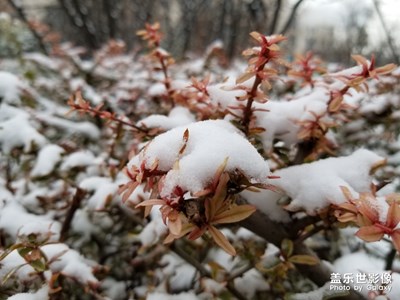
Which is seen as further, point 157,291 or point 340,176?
point 157,291

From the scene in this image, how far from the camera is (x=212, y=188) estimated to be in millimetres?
645

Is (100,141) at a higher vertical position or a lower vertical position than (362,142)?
higher

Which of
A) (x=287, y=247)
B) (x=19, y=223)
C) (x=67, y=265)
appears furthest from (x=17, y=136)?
(x=287, y=247)

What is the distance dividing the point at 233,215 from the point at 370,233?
0.79 ft

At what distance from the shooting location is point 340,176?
941 millimetres

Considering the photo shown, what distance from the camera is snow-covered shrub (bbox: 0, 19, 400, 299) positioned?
0.68 m

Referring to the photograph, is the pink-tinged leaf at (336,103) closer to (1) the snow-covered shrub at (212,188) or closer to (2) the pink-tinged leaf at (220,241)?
(1) the snow-covered shrub at (212,188)

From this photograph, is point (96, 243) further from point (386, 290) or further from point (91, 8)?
point (91, 8)

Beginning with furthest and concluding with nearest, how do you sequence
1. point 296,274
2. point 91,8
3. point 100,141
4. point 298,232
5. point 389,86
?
1. point 91,8
2. point 100,141
3. point 389,86
4. point 296,274
5. point 298,232

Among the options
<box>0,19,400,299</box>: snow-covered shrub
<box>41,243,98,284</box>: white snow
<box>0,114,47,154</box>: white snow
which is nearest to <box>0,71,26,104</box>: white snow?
<box>0,19,400,299</box>: snow-covered shrub

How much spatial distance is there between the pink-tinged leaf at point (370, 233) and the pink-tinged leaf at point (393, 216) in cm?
2

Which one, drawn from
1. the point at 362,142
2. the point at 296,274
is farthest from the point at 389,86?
the point at 296,274

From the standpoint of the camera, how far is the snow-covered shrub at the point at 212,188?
0.68 meters

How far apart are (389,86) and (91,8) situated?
4762 millimetres
